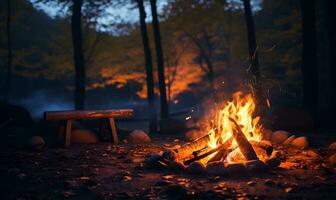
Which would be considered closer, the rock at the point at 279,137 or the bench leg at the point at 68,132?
the bench leg at the point at 68,132

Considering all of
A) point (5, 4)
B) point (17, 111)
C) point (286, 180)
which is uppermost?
point (5, 4)

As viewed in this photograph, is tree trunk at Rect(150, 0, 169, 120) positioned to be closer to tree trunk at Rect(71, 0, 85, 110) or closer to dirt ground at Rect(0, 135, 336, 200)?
tree trunk at Rect(71, 0, 85, 110)

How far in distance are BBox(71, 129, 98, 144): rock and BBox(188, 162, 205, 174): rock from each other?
5516 mm

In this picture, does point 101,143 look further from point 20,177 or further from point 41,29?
point 41,29

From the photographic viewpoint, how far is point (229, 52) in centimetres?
3019

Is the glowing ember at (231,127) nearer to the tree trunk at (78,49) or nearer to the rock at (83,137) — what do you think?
the rock at (83,137)

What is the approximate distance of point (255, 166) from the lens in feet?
25.7

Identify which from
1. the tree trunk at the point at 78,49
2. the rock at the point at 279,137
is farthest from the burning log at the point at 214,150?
the tree trunk at the point at 78,49

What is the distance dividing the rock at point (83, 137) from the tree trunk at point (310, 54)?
8881mm

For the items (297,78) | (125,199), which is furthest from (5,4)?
(125,199)

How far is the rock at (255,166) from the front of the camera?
25.6ft

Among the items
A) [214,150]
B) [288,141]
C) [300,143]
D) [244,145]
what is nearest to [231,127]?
[244,145]

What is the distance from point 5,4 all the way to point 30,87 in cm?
1503

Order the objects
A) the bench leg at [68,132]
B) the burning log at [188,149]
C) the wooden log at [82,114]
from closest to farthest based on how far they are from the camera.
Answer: the burning log at [188,149] < the wooden log at [82,114] < the bench leg at [68,132]
